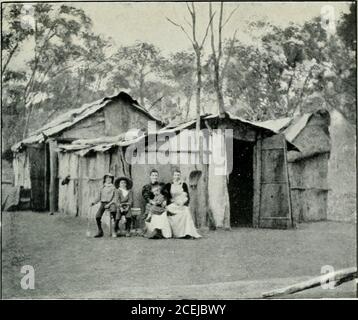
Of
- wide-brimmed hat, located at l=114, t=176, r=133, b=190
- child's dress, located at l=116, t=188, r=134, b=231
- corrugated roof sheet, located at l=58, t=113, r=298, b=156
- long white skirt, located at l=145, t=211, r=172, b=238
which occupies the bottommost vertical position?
long white skirt, located at l=145, t=211, r=172, b=238

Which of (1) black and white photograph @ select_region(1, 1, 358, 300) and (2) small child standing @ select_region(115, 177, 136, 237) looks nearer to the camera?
(1) black and white photograph @ select_region(1, 1, 358, 300)

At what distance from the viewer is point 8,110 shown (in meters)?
8.73

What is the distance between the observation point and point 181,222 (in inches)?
354

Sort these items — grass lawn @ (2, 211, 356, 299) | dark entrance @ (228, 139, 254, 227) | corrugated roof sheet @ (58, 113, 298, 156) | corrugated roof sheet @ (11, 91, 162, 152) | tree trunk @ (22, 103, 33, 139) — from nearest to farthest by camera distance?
grass lawn @ (2, 211, 356, 299) < tree trunk @ (22, 103, 33, 139) < corrugated roof sheet @ (11, 91, 162, 152) < corrugated roof sheet @ (58, 113, 298, 156) < dark entrance @ (228, 139, 254, 227)

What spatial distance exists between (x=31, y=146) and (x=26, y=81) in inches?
37.8

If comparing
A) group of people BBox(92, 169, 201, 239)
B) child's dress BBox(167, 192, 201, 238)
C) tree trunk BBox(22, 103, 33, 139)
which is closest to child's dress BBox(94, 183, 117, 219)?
group of people BBox(92, 169, 201, 239)

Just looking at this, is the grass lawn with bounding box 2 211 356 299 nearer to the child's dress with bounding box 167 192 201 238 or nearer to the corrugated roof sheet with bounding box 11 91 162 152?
the child's dress with bounding box 167 192 201 238

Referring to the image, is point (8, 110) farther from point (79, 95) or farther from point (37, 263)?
point (37, 263)

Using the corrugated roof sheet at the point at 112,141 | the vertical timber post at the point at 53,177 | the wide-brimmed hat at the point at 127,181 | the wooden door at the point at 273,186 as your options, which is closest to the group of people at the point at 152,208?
the wide-brimmed hat at the point at 127,181

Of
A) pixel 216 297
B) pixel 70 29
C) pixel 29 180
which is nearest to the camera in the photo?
pixel 216 297

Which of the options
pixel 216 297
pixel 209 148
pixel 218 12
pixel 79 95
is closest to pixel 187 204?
pixel 209 148

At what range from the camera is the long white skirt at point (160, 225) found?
29.3 ft

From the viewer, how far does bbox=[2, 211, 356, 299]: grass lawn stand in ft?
27.0

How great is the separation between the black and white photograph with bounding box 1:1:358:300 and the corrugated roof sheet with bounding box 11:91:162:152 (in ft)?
0.09
